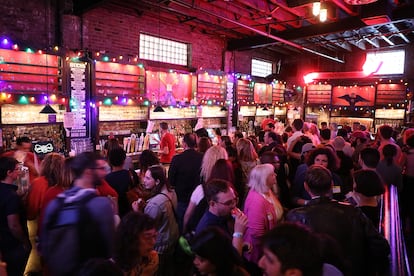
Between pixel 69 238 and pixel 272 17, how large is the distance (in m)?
8.06

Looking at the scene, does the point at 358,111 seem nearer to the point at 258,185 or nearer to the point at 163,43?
the point at 163,43

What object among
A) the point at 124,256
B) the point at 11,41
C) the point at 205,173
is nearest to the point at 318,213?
the point at 124,256

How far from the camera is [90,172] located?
2451mm

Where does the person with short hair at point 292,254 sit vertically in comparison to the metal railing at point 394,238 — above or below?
above

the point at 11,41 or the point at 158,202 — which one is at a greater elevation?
the point at 11,41

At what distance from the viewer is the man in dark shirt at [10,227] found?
2.89 m

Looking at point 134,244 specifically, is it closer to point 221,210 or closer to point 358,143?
point 221,210

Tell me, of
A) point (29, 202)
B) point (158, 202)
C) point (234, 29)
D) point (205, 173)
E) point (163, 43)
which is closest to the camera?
point (158, 202)

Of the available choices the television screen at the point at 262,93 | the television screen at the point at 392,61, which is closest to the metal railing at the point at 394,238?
the television screen at the point at 262,93

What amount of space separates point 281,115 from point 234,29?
5.69 metres

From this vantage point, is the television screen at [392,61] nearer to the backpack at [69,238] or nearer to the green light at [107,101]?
the green light at [107,101]

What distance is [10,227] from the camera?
2.91 meters

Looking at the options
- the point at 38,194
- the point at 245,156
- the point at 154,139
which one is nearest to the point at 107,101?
the point at 154,139

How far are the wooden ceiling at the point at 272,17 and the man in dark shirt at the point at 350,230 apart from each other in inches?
215
